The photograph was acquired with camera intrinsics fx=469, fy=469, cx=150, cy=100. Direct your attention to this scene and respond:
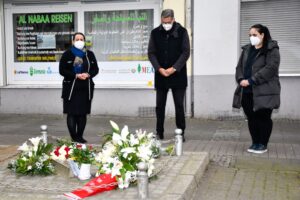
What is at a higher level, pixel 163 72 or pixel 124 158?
pixel 163 72

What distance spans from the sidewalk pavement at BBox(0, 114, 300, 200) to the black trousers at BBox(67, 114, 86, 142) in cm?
53

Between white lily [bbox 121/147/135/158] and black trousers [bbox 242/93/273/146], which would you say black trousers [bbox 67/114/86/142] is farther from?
white lily [bbox 121/147/135/158]

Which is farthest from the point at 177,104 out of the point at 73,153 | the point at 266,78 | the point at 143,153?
the point at 143,153

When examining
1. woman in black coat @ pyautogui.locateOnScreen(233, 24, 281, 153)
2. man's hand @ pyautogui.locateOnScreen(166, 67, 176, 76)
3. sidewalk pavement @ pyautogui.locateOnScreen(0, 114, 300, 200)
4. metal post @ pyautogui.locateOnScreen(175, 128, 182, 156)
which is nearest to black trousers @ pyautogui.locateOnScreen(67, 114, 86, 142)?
sidewalk pavement @ pyautogui.locateOnScreen(0, 114, 300, 200)

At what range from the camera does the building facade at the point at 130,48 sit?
9.85 metres

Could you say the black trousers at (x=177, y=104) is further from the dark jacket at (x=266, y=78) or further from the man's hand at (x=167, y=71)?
the dark jacket at (x=266, y=78)

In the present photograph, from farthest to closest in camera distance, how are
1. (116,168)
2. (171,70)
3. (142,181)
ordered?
1. (171,70)
2. (116,168)
3. (142,181)

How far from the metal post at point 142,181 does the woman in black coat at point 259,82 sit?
2.73m

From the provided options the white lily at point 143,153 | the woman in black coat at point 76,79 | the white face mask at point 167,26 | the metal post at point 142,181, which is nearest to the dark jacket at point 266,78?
the white face mask at point 167,26

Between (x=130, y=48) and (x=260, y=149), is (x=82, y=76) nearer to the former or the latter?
(x=260, y=149)

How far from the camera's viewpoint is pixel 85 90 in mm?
7168

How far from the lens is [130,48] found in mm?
10773

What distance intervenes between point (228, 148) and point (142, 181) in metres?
3.21

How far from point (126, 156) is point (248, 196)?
1.42 meters
